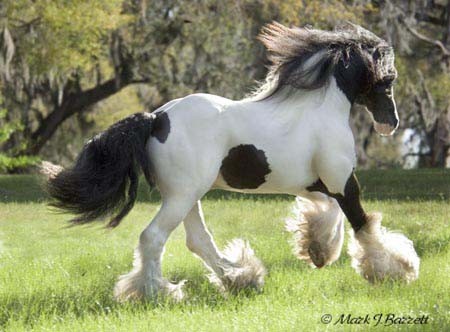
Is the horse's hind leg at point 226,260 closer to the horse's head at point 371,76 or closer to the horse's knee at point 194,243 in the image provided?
the horse's knee at point 194,243

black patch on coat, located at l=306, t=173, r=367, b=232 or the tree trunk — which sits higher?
black patch on coat, located at l=306, t=173, r=367, b=232

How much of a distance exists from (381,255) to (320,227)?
19.9 inches

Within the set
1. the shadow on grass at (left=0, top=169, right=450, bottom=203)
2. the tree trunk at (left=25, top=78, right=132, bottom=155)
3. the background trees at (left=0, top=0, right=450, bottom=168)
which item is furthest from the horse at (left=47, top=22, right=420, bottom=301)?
the tree trunk at (left=25, top=78, right=132, bottom=155)

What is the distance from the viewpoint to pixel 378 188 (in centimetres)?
1430

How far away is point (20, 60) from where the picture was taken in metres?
21.0

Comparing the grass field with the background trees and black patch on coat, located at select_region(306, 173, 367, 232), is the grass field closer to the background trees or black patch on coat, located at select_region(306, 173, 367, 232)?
black patch on coat, located at select_region(306, 173, 367, 232)

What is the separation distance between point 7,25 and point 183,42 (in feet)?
15.6

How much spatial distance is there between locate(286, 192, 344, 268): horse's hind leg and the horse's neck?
1.91ft

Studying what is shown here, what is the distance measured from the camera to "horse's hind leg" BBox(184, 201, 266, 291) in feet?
19.4

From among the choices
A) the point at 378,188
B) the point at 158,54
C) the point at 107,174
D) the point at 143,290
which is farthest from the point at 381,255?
the point at 158,54

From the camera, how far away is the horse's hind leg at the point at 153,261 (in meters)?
5.62

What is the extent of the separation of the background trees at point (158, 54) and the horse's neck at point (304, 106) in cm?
1326

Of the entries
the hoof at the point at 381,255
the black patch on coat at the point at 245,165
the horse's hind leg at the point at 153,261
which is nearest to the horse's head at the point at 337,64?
the black patch on coat at the point at 245,165

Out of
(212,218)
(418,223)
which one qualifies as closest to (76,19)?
(212,218)
